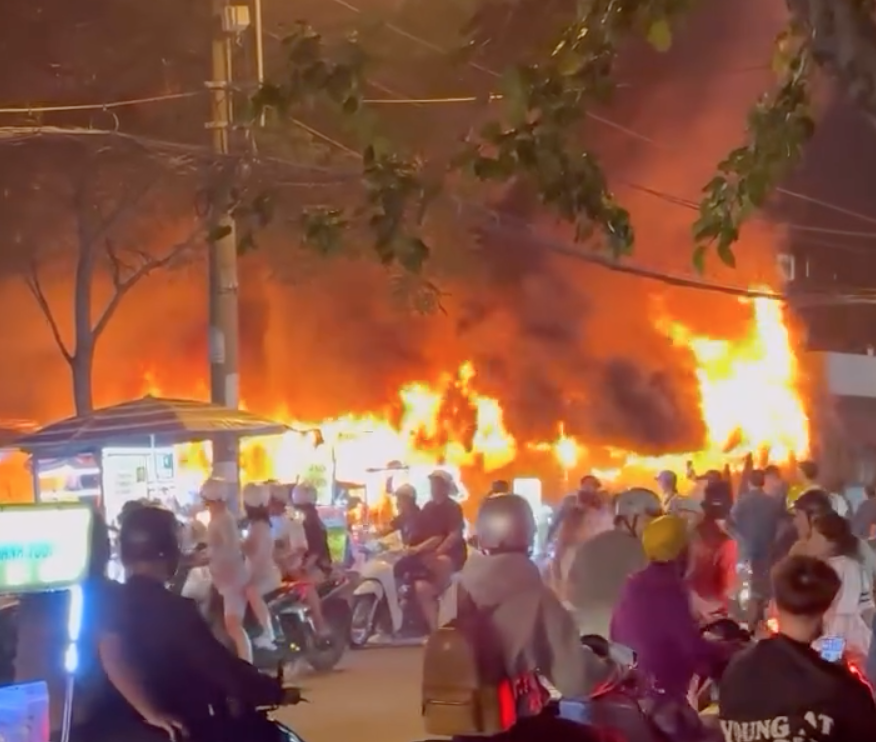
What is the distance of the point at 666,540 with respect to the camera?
6570 millimetres

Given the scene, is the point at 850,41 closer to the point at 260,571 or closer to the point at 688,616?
the point at 688,616

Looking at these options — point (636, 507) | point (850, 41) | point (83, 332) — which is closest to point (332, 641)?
point (636, 507)

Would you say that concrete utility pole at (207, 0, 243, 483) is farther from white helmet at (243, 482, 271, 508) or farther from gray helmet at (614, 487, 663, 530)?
gray helmet at (614, 487, 663, 530)

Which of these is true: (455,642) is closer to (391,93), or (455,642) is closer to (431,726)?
(431,726)

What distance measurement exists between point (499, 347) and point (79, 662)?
26568 millimetres

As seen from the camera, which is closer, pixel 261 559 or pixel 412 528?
pixel 261 559

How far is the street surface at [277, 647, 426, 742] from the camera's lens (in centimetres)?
1126

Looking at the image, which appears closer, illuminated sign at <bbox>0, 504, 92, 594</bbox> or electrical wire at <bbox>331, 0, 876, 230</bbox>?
illuminated sign at <bbox>0, 504, 92, 594</bbox>

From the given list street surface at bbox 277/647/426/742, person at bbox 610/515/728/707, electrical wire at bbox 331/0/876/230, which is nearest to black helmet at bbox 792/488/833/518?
street surface at bbox 277/647/426/742

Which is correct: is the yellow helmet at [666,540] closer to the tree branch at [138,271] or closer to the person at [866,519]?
the person at [866,519]

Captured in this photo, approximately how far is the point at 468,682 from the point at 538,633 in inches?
12.6

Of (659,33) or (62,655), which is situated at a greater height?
(659,33)

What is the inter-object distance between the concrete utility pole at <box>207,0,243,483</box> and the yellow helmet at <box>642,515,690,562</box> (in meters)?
8.37

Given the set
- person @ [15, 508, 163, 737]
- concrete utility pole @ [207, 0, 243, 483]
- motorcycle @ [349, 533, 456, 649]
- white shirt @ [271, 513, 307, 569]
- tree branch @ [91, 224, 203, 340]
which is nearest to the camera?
person @ [15, 508, 163, 737]
